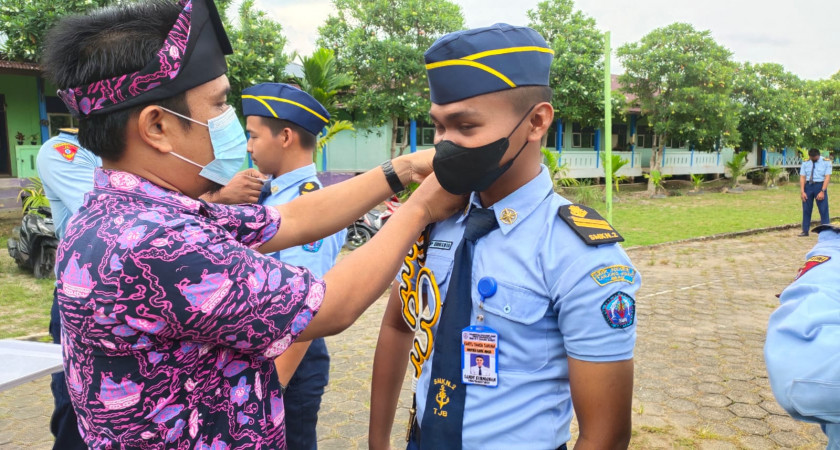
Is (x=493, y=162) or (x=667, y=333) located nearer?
(x=493, y=162)

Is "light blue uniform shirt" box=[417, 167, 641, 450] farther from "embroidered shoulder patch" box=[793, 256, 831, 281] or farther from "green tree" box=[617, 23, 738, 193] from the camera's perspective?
"green tree" box=[617, 23, 738, 193]

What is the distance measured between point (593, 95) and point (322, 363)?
18.3 meters

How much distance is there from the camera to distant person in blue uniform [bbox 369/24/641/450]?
1.44 meters

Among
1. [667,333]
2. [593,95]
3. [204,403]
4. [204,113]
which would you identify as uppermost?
[593,95]

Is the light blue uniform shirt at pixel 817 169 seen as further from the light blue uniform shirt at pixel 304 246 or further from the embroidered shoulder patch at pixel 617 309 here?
the embroidered shoulder patch at pixel 617 309

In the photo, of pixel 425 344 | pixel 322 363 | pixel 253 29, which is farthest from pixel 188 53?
pixel 253 29

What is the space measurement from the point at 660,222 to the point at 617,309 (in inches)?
537

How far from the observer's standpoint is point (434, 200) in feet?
5.46

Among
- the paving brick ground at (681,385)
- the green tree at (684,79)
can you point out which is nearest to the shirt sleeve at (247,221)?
the paving brick ground at (681,385)

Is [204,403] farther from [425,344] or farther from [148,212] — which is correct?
[425,344]

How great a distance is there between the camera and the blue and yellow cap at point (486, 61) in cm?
155

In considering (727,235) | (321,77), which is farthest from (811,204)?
(321,77)

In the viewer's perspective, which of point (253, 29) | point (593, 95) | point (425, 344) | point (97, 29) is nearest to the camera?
point (97, 29)

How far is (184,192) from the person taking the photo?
154 cm
